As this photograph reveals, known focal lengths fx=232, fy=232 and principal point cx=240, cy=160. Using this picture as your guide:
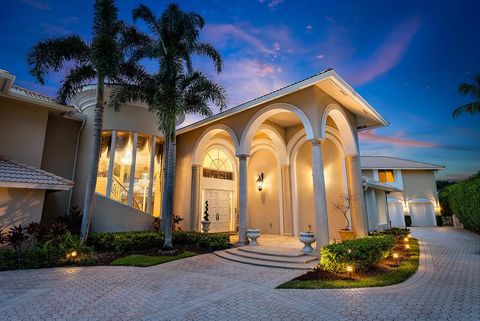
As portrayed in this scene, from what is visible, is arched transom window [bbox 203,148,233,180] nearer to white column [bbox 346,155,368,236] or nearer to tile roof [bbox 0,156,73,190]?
tile roof [bbox 0,156,73,190]

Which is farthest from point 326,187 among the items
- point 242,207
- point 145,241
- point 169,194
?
point 145,241

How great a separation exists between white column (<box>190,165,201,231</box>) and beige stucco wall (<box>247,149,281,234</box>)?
3723 millimetres

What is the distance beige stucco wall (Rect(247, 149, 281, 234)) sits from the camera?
13531 millimetres

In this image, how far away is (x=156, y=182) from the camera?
40.7 ft

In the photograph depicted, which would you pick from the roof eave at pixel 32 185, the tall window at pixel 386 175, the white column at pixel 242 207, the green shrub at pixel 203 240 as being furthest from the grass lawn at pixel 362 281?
the tall window at pixel 386 175

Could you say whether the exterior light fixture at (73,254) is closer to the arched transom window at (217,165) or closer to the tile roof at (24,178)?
the tile roof at (24,178)

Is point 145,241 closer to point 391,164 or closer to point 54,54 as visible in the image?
point 54,54

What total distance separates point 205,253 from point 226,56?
346 inches

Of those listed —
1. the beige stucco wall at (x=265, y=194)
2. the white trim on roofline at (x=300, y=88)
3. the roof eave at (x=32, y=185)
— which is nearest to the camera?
the roof eave at (x=32, y=185)

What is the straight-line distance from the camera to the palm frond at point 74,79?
9.15m

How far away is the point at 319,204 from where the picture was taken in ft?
25.8

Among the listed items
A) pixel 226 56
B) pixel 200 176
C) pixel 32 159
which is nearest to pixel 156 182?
pixel 200 176

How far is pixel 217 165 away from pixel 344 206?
7632 millimetres

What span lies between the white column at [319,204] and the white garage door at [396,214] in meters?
21.6
